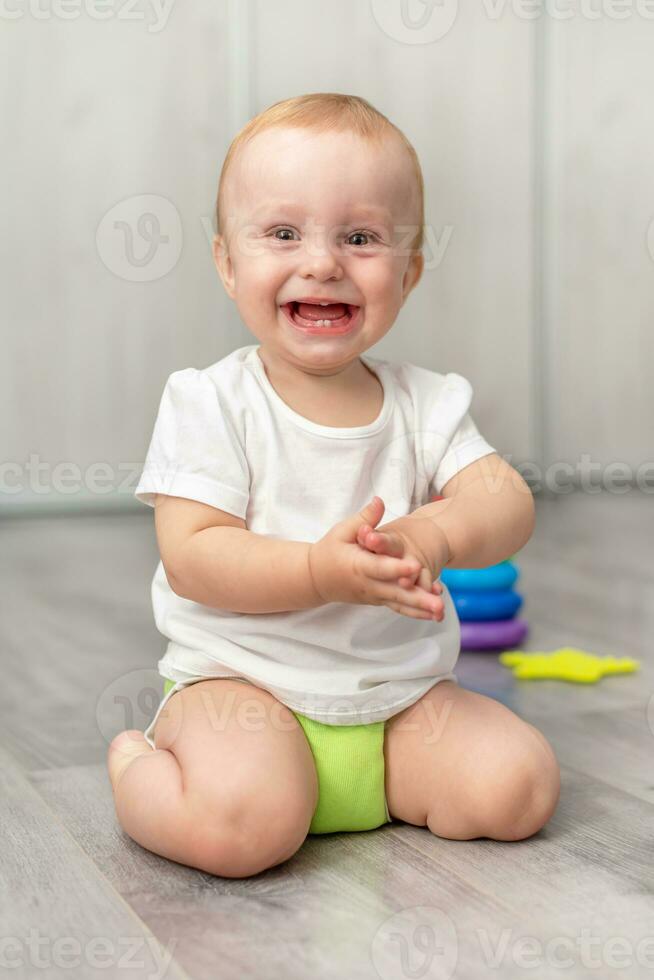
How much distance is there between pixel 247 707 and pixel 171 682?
0.34 ft

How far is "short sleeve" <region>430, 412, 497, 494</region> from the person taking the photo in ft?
3.07

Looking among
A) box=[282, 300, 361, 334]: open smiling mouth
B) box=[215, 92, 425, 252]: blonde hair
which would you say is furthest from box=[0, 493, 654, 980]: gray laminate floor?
box=[215, 92, 425, 252]: blonde hair

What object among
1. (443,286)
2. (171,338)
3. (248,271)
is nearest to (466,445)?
(248,271)

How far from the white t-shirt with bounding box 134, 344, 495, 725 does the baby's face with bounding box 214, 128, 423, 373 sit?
6cm

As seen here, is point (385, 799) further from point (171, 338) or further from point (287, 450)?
point (171, 338)

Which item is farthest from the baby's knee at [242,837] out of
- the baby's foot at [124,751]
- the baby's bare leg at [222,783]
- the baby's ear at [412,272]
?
the baby's ear at [412,272]

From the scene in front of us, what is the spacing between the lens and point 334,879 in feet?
2.54

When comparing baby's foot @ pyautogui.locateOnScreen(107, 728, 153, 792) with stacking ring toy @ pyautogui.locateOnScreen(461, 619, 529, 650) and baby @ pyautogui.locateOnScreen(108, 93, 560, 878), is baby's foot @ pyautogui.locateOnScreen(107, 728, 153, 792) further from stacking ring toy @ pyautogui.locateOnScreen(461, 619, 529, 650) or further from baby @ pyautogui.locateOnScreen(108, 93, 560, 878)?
stacking ring toy @ pyautogui.locateOnScreen(461, 619, 529, 650)

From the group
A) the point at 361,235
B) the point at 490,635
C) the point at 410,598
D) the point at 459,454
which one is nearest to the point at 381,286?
the point at 361,235

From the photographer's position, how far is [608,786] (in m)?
0.95

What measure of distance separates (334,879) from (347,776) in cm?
10

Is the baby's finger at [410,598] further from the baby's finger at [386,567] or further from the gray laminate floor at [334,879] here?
the gray laminate floor at [334,879]

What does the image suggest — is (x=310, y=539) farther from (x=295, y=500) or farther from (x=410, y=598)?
(x=410, y=598)

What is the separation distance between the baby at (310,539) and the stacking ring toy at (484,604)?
0.49 meters
